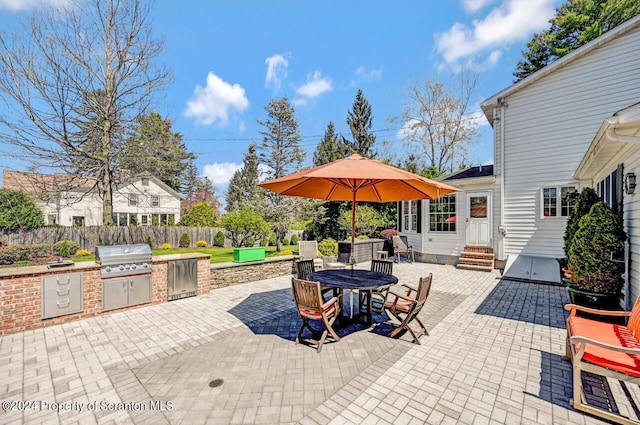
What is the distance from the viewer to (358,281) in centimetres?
460

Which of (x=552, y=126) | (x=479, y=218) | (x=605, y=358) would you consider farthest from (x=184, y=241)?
(x=605, y=358)

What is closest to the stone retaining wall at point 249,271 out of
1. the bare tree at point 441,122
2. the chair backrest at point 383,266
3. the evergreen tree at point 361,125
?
the chair backrest at point 383,266

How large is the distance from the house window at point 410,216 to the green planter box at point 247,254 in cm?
705

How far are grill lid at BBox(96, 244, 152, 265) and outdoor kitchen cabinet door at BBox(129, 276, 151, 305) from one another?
1.30 ft

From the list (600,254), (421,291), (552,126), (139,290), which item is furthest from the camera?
(552,126)

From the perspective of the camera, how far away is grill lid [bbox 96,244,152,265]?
538 centimetres

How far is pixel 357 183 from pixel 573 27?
2285cm

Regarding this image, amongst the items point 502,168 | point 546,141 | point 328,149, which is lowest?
point 502,168

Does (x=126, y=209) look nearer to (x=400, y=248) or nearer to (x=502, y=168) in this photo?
(x=400, y=248)

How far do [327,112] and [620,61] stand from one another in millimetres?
21293

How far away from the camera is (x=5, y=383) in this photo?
3135 millimetres

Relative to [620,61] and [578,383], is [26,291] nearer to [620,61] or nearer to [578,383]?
[578,383]

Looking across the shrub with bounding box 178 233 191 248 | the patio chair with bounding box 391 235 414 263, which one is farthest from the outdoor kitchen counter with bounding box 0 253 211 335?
the shrub with bounding box 178 233 191 248

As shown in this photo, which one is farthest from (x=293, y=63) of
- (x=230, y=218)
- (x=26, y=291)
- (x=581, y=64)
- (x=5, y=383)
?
(x=5, y=383)
